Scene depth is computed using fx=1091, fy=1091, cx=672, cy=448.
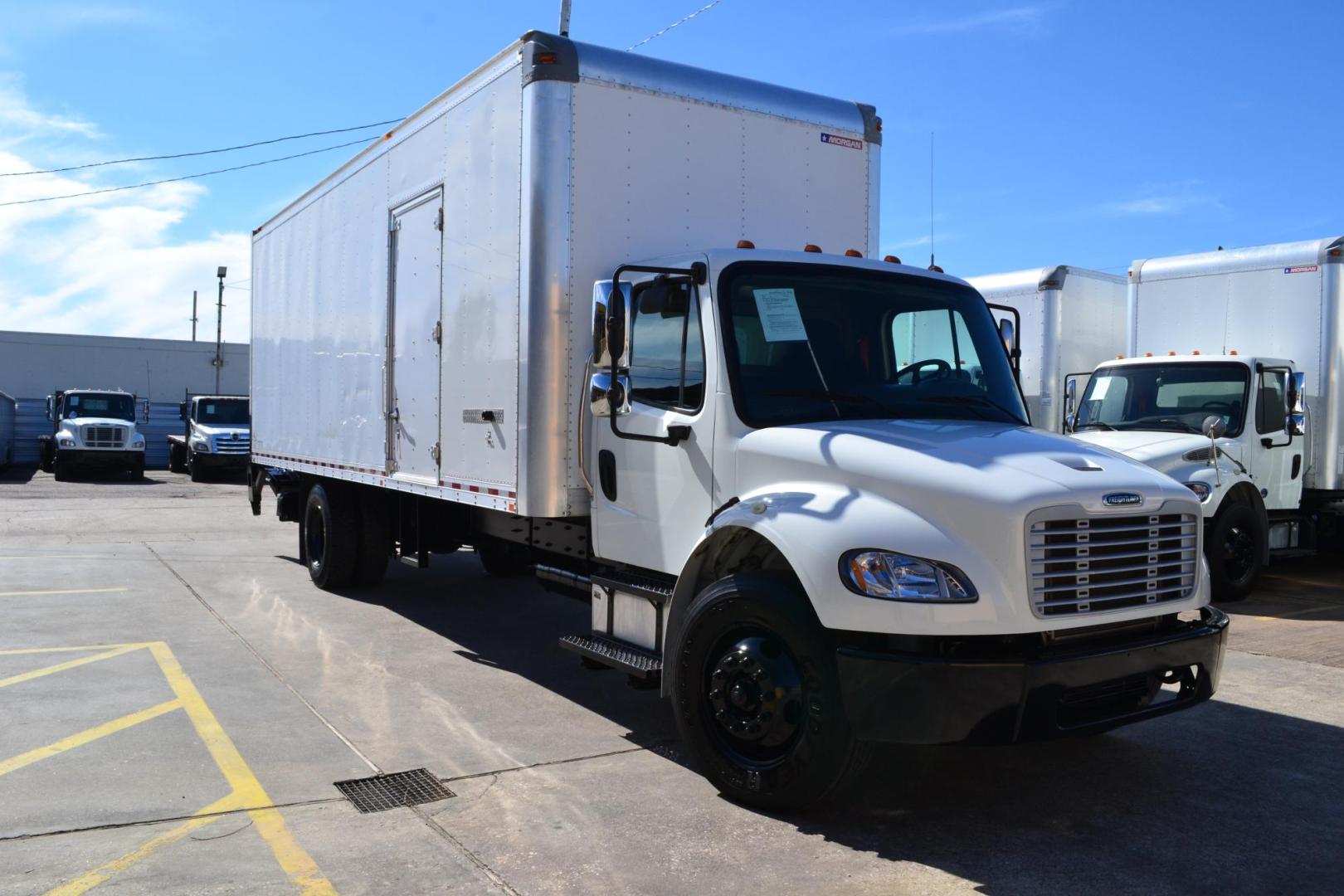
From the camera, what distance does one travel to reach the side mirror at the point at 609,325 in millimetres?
5293

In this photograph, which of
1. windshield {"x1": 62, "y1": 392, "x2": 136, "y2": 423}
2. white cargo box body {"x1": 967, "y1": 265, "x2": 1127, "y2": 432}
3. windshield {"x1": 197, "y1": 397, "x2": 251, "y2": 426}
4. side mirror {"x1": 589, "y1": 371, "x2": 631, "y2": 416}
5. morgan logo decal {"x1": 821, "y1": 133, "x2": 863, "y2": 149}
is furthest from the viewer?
windshield {"x1": 197, "y1": 397, "x2": 251, "y2": 426}

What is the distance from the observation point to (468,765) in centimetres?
532

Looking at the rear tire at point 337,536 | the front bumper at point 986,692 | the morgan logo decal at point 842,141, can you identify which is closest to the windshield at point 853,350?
the front bumper at point 986,692

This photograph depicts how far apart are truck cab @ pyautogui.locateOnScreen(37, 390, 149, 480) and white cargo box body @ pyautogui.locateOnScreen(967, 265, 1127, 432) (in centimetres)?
2309

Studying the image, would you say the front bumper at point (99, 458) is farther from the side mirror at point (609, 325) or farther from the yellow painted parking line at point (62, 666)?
the side mirror at point (609, 325)

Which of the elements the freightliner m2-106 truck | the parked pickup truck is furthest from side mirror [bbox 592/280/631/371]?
the parked pickup truck

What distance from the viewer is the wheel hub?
14.7 feet

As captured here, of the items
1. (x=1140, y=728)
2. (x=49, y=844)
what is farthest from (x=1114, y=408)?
(x=49, y=844)

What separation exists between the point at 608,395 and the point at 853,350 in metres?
1.25

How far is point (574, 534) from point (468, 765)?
1.67 metres

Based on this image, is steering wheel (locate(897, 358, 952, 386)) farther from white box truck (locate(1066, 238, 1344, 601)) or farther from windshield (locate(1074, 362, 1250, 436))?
windshield (locate(1074, 362, 1250, 436))

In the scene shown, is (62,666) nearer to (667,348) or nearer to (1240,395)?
(667,348)

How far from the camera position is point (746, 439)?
5.04 metres

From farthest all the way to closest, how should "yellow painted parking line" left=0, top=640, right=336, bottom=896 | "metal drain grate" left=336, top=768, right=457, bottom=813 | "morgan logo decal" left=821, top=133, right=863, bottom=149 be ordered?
"morgan logo decal" left=821, top=133, right=863, bottom=149 → "metal drain grate" left=336, top=768, right=457, bottom=813 → "yellow painted parking line" left=0, top=640, right=336, bottom=896
